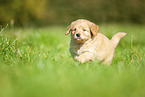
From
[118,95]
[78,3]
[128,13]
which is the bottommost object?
[118,95]

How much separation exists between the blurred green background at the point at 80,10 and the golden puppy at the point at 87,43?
11.0m

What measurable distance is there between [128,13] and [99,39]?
12.4m

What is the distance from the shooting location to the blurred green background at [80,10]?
14109 mm

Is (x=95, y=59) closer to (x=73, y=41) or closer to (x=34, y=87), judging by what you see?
(x=73, y=41)

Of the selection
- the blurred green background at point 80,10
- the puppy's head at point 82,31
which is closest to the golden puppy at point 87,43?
the puppy's head at point 82,31

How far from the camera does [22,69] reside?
7.09ft

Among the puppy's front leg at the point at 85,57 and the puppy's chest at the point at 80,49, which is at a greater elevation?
the puppy's chest at the point at 80,49

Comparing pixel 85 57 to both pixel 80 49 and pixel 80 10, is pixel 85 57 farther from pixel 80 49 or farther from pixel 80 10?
pixel 80 10

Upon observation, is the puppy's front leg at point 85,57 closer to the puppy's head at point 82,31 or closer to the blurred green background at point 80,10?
the puppy's head at point 82,31

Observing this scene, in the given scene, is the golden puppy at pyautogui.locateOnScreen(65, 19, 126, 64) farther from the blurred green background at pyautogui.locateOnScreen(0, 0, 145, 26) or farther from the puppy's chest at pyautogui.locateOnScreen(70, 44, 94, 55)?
Result: the blurred green background at pyautogui.locateOnScreen(0, 0, 145, 26)

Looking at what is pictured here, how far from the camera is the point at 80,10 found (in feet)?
52.1

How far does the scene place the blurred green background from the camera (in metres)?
14.1

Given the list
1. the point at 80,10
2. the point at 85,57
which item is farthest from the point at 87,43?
the point at 80,10

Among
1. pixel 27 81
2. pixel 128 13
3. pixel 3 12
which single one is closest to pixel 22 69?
pixel 27 81
